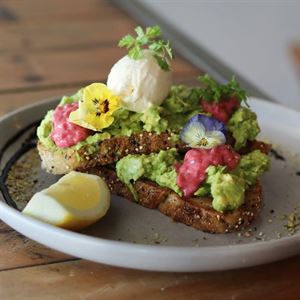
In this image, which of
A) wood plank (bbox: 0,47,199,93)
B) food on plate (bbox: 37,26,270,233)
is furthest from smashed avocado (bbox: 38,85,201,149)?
wood plank (bbox: 0,47,199,93)

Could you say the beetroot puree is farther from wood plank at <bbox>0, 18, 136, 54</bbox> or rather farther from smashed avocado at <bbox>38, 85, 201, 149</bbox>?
wood plank at <bbox>0, 18, 136, 54</bbox>

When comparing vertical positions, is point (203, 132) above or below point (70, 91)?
above

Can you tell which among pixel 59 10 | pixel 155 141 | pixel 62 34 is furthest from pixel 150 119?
pixel 59 10

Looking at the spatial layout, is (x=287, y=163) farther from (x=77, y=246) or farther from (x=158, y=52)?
(x=77, y=246)

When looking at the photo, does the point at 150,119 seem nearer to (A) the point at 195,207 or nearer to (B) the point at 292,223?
(A) the point at 195,207

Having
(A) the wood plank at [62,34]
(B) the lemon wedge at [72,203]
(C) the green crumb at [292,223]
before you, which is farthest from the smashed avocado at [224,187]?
(A) the wood plank at [62,34]

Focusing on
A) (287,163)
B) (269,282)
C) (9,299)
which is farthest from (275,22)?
(9,299)

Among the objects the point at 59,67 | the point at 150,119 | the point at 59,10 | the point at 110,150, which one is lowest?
the point at 59,10
